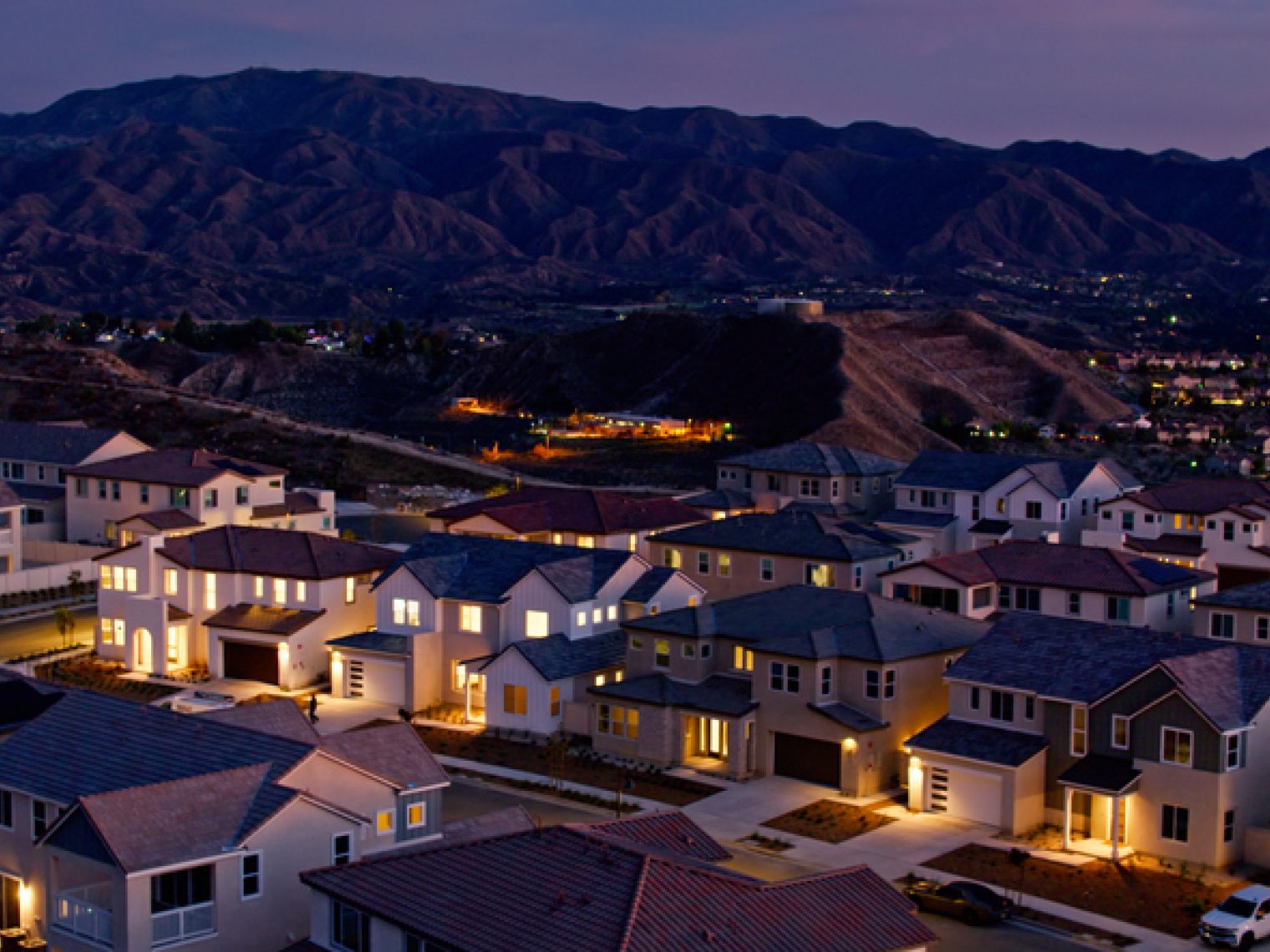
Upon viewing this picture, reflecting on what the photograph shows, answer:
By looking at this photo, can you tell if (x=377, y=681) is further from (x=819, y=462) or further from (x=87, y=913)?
(x=819, y=462)

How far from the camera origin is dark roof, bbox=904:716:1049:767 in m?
35.5

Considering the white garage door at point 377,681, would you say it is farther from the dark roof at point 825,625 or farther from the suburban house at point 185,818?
the suburban house at point 185,818

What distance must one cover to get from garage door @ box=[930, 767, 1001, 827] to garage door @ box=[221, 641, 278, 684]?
825 inches

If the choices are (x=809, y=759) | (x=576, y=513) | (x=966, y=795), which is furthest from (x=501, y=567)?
(x=966, y=795)

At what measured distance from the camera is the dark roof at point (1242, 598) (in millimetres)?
46062

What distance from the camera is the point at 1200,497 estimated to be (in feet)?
199

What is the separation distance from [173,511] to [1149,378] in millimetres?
109886

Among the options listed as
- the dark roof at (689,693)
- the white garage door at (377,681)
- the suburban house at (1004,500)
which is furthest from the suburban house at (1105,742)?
the suburban house at (1004,500)

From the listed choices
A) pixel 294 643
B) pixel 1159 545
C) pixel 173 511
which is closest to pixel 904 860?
pixel 294 643

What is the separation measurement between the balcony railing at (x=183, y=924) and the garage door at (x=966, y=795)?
17.5 meters

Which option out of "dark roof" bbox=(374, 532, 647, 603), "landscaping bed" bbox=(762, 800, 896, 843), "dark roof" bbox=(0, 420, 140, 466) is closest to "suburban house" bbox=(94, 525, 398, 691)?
"dark roof" bbox=(374, 532, 647, 603)

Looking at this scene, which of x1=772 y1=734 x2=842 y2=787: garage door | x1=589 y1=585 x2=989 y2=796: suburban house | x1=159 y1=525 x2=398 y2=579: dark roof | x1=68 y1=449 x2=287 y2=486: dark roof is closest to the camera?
x1=772 y1=734 x2=842 y2=787: garage door

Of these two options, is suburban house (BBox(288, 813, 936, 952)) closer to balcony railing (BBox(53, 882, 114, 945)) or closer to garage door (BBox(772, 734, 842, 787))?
balcony railing (BBox(53, 882, 114, 945))

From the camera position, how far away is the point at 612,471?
113062mm
